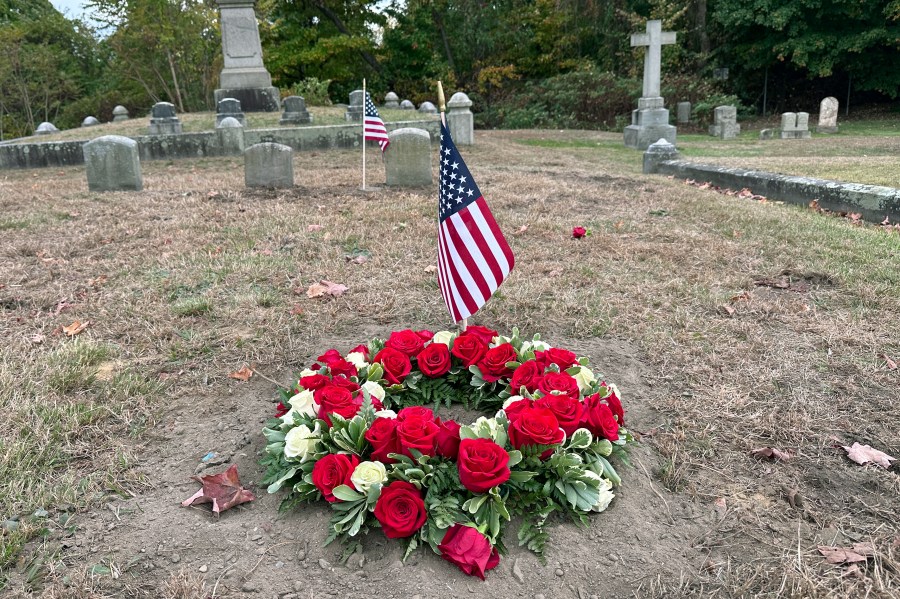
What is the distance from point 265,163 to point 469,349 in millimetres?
6208

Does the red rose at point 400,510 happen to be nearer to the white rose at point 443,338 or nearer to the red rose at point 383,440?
the red rose at point 383,440

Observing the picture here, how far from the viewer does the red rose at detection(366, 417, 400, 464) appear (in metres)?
2.14

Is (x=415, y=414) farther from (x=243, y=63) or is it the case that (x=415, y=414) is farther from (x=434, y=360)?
(x=243, y=63)

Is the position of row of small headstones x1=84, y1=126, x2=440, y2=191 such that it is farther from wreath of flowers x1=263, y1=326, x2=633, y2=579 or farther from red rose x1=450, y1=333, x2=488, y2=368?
wreath of flowers x1=263, y1=326, x2=633, y2=579

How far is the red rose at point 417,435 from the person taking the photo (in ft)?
6.82

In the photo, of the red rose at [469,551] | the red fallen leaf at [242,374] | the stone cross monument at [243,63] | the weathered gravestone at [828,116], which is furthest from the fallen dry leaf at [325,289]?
the weathered gravestone at [828,116]

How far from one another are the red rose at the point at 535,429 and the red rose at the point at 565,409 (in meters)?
0.04

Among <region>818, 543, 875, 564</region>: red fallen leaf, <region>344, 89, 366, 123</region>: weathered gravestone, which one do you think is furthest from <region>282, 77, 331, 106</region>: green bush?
<region>818, 543, 875, 564</region>: red fallen leaf

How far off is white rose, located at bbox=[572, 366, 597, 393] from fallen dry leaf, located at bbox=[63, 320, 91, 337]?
2.96m

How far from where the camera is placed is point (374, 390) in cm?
253

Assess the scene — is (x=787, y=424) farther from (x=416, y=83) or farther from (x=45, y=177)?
(x=416, y=83)

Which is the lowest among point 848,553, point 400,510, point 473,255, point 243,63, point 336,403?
point 848,553

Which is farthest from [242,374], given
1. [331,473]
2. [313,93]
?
[313,93]

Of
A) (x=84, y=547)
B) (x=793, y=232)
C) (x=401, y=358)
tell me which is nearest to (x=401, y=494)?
(x=401, y=358)
